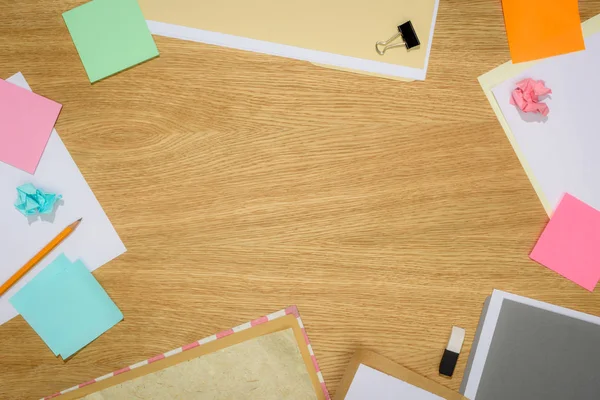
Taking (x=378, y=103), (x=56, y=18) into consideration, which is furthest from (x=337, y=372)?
(x=56, y=18)

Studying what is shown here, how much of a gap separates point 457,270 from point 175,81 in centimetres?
53

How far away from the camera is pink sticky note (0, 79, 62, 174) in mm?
735

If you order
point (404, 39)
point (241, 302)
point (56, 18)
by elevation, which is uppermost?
point (56, 18)

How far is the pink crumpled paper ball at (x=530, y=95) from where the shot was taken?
0.75m

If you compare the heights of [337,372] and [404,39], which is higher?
[404,39]

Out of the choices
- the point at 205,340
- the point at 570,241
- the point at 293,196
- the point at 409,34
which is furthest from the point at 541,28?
the point at 205,340

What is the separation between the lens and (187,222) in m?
0.75

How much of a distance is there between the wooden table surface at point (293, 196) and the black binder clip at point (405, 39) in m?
0.04

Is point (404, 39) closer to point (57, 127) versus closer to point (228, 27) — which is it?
point (228, 27)

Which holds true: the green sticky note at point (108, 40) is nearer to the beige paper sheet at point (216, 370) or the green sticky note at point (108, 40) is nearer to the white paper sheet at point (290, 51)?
the white paper sheet at point (290, 51)

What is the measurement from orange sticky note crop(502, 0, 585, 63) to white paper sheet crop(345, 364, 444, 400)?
1.76 feet

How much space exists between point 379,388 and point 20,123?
0.68 m

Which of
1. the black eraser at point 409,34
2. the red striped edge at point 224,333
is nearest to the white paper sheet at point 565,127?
the black eraser at point 409,34

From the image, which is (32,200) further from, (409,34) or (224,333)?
(409,34)
